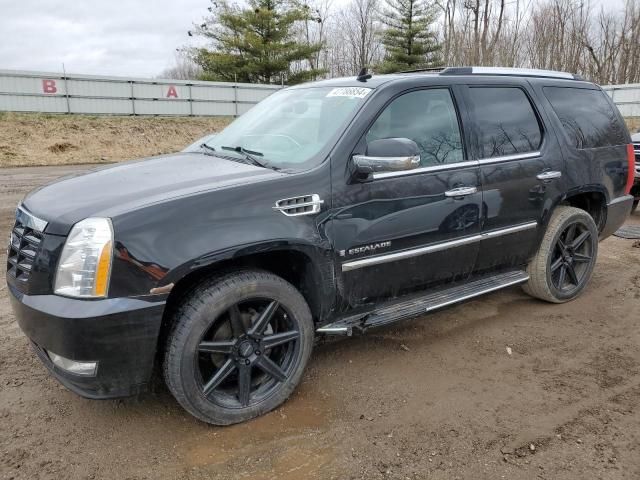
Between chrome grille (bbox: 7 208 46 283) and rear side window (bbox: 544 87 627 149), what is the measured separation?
3968mm

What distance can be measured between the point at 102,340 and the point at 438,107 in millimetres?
2627

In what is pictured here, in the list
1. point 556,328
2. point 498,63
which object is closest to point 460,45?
point 498,63

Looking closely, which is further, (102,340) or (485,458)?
(485,458)

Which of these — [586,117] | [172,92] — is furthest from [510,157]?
[172,92]

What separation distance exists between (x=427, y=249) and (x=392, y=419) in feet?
3.69

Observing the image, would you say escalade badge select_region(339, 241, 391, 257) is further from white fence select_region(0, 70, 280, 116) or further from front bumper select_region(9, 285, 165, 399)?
white fence select_region(0, 70, 280, 116)

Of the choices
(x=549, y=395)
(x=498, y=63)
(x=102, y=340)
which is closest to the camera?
(x=102, y=340)

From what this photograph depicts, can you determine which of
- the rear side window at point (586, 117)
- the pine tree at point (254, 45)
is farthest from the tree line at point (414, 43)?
the rear side window at point (586, 117)

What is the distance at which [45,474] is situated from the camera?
2.45m

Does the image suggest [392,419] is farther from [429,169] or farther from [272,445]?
[429,169]

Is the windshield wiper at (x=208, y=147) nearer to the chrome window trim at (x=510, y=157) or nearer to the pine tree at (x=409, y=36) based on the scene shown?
the chrome window trim at (x=510, y=157)

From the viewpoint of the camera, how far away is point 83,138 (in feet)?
61.0

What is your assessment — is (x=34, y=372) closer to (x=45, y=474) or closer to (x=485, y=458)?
(x=45, y=474)

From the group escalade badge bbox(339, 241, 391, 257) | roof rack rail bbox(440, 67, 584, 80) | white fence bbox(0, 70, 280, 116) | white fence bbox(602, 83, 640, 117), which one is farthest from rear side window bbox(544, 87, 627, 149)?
white fence bbox(602, 83, 640, 117)
